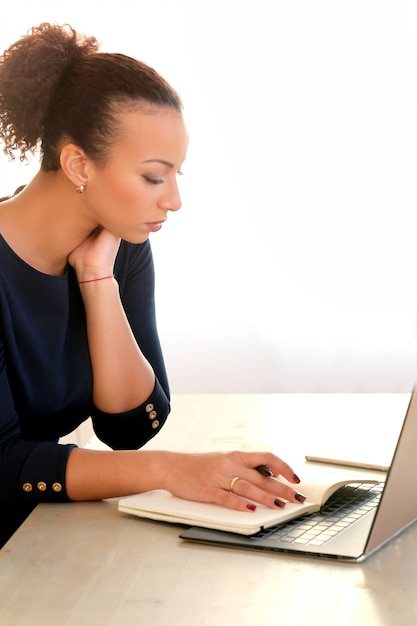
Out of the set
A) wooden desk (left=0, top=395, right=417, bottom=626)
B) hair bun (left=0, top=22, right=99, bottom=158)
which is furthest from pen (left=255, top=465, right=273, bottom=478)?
hair bun (left=0, top=22, right=99, bottom=158)

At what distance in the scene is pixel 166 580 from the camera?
3.27ft

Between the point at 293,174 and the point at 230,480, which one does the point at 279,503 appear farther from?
the point at 293,174

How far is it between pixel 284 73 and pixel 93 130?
176cm

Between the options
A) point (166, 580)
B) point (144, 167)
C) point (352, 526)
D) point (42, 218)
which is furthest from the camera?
point (42, 218)

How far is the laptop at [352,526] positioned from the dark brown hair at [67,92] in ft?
2.27

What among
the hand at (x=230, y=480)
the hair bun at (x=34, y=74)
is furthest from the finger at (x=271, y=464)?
the hair bun at (x=34, y=74)

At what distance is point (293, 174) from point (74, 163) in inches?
68.3

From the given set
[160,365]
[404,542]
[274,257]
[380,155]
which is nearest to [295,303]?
[274,257]

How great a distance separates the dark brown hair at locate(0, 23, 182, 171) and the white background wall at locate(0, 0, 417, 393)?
1.56 m

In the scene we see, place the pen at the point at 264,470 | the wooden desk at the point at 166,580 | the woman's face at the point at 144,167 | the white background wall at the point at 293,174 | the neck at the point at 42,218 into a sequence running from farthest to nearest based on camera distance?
the white background wall at the point at 293,174, the neck at the point at 42,218, the woman's face at the point at 144,167, the pen at the point at 264,470, the wooden desk at the point at 166,580

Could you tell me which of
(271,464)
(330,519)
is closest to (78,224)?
(271,464)

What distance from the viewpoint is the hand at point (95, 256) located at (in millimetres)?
1673

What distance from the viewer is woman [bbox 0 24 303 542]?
1.55 m

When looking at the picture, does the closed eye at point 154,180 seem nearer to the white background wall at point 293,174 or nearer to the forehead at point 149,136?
the forehead at point 149,136
